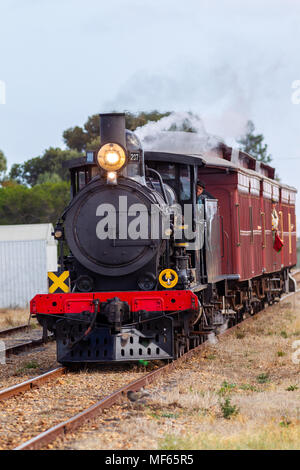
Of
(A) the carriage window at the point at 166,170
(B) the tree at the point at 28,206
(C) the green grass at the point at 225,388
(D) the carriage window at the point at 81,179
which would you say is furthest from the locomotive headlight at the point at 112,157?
(B) the tree at the point at 28,206

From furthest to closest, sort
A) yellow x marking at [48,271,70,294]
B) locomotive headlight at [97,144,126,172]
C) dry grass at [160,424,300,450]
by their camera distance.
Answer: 1. yellow x marking at [48,271,70,294]
2. locomotive headlight at [97,144,126,172]
3. dry grass at [160,424,300,450]

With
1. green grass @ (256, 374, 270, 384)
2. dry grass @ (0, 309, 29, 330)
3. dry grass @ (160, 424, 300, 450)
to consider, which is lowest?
green grass @ (256, 374, 270, 384)

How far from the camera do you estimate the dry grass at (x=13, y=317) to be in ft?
65.2

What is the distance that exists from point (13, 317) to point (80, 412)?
1438cm

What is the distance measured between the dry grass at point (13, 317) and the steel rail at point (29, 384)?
8835 millimetres

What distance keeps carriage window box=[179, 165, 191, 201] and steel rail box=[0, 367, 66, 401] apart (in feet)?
11.2

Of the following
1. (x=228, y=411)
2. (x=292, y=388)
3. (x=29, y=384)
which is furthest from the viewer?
(x=29, y=384)

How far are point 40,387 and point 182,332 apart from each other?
2707 millimetres

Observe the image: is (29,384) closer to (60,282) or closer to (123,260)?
(60,282)

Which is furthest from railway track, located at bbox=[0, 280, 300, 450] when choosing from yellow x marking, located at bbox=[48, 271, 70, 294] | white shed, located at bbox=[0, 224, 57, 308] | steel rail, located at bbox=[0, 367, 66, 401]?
white shed, located at bbox=[0, 224, 57, 308]

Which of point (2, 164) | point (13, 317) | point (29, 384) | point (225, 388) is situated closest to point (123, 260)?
point (29, 384)

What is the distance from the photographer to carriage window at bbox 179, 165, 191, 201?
12.1m

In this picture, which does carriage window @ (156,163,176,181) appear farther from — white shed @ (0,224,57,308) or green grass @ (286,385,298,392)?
white shed @ (0,224,57,308)

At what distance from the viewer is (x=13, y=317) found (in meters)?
21.9
